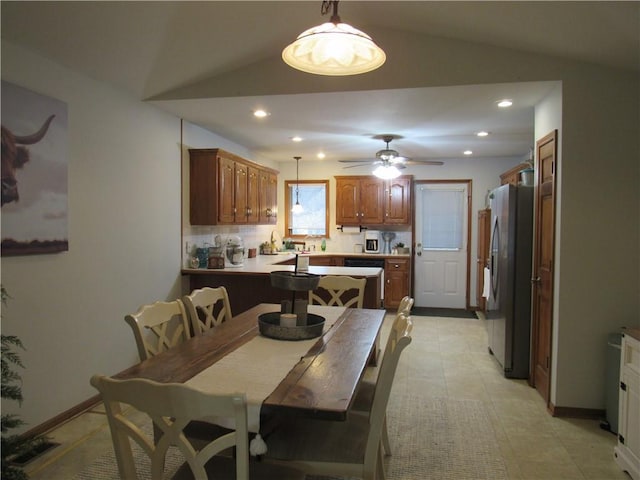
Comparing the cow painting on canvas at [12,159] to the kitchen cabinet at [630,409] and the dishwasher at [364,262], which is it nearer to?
the kitchen cabinet at [630,409]

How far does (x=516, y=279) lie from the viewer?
12.8 ft

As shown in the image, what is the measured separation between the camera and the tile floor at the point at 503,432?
247 centimetres

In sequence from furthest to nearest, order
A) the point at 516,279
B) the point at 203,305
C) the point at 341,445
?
the point at 516,279 → the point at 203,305 → the point at 341,445

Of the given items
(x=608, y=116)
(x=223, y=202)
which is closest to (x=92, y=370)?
(x=223, y=202)

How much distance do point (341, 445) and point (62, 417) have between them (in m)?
2.16

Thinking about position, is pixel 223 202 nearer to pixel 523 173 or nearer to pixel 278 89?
pixel 278 89

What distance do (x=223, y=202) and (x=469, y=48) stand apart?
2.78 m

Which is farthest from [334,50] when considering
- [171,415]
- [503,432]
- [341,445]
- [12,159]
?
[503,432]

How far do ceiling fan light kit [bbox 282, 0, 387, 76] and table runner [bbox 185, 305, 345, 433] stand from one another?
4.26 ft

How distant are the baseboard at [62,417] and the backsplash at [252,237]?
1.64 m

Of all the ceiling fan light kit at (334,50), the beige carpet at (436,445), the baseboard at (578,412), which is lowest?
the beige carpet at (436,445)

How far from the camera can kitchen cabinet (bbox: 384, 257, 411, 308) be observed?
672cm

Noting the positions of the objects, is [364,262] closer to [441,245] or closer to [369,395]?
[441,245]

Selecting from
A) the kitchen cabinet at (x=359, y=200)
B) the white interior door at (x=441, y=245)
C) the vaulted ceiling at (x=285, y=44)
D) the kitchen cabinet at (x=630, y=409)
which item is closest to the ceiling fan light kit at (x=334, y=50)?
the vaulted ceiling at (x=285, y=44)
